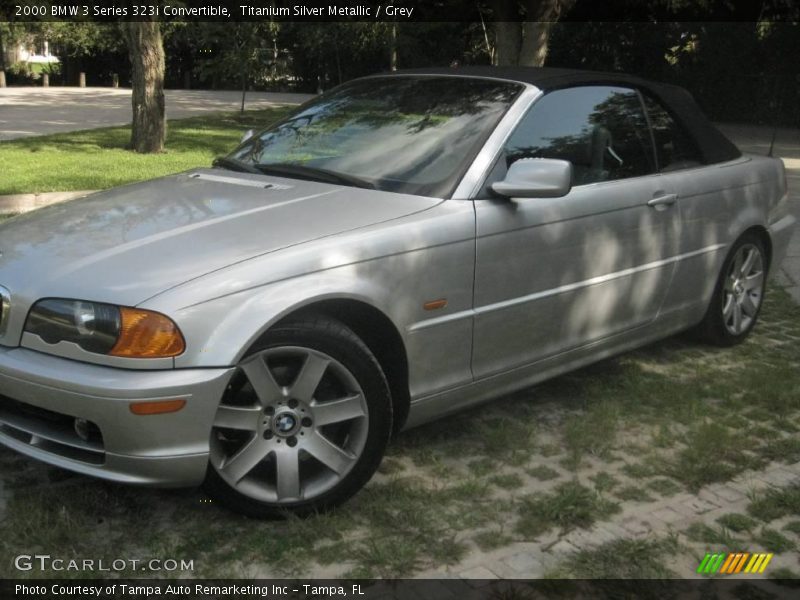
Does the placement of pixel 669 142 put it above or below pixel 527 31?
below

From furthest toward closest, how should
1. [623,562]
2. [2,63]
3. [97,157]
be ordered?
[2,63], [97,157], [623,562]

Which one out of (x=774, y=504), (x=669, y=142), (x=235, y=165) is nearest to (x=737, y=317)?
(x=669, y=142)

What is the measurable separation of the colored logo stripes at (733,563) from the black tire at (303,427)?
1189 mm

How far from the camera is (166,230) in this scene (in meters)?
3.31

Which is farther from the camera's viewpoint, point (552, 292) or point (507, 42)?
point (507, 42)

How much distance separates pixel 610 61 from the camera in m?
29.4

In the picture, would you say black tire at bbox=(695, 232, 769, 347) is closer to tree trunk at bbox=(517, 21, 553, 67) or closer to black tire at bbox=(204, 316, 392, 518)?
black tire at bbox=(204, 316, 392, 518)

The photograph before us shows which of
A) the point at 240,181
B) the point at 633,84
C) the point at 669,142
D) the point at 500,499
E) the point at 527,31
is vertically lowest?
the point at 500,499

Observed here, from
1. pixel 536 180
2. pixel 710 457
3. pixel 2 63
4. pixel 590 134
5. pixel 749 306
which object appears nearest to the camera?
pixel 536 180

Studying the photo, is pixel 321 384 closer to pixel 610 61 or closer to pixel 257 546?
pixel 257 546

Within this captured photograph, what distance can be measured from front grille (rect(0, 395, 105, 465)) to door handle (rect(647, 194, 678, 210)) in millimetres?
2786

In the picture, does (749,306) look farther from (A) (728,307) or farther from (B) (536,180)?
(B) (536,180)

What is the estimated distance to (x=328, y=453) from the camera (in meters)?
3.24

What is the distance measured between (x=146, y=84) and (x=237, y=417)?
12.8 m
